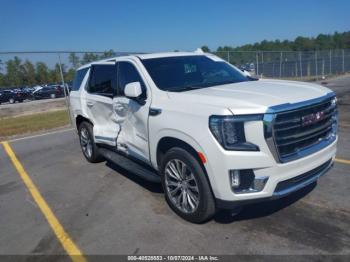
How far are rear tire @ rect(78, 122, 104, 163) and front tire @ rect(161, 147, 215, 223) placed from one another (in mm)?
2732

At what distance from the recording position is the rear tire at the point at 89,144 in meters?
6.72

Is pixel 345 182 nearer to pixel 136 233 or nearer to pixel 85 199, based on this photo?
pixel 136 233

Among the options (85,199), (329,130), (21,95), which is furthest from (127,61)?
(21,95)

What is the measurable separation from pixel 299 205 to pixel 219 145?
1636 mm

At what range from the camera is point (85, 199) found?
17.3 ft

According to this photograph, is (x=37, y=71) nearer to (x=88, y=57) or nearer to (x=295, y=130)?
(x=88, y=57)

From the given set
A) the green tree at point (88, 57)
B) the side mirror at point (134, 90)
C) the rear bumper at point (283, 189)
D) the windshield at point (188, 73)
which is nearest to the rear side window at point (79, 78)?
the windshield at point (188, 73)

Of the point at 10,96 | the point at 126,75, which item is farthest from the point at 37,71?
the point at 126,75

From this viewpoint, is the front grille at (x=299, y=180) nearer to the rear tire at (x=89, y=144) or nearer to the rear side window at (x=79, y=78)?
the rear tire at (x=89, y=144)

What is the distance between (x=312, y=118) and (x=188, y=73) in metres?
1.94

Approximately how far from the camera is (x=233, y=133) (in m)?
3.40

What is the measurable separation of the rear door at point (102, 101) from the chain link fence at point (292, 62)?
1600 centimetres

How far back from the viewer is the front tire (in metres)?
3.74

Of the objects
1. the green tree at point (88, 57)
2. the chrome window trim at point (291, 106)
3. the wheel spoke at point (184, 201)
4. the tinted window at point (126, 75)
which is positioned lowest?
the wheel spoke at point (184, 201)
